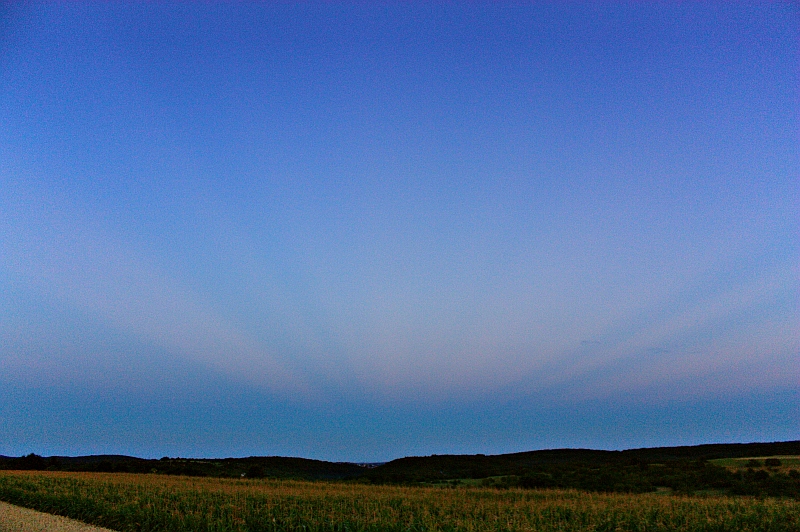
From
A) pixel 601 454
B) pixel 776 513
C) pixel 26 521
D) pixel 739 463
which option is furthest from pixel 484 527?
pixel 601 454

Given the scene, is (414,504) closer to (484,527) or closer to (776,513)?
(484,527)

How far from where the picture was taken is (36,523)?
17.1m

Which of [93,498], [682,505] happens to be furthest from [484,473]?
[93,498]

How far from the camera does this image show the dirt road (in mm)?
15867

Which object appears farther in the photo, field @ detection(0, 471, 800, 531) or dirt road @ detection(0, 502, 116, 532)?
field @ detection(0, 471, 800, 531)

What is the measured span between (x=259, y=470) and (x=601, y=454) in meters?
53.0

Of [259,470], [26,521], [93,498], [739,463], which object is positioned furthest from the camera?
[259,470]

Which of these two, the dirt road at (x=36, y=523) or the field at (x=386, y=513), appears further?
the field at (x=386, y=513)

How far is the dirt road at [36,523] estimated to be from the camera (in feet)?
52.1

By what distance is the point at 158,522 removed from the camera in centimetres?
1656

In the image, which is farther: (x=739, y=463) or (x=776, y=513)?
(x=739, y=463)

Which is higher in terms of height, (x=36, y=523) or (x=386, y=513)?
(x=36, y=523)

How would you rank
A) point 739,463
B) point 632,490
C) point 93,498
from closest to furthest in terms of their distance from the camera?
point 93,498, point 632,490, point 739,463

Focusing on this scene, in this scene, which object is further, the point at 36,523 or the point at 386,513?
the point at 386,513
